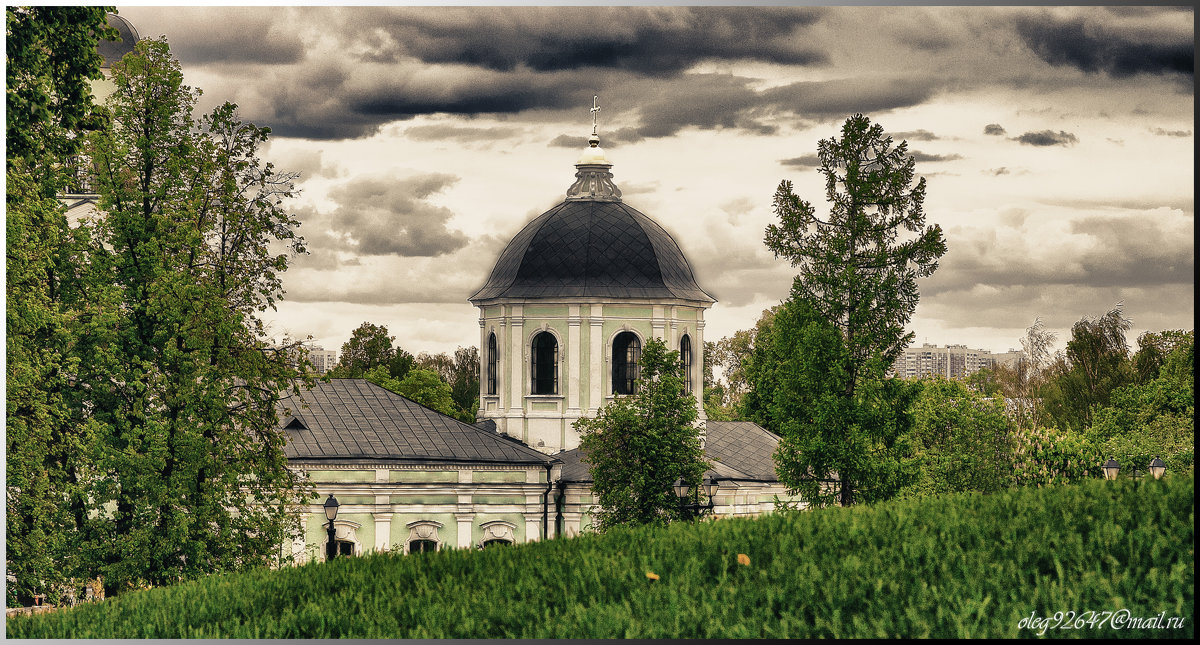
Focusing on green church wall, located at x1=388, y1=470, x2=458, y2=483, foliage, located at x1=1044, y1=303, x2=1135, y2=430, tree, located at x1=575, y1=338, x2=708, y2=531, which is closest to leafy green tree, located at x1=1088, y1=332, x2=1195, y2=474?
foliage, located at x1=1044, y1=303, x2=1135, y2=430

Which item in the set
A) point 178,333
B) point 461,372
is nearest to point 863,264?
point 178,333

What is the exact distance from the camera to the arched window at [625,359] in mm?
36344

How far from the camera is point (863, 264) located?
22.8 metres

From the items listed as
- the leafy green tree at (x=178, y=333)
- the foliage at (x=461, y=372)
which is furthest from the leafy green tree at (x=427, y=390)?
the leafy green tree at (x=178, y=333)

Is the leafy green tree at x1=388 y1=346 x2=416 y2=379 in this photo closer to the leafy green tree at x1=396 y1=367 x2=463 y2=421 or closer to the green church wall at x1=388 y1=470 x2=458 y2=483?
the leafy green tree at x1=396 y1=367 x2=463 y2=421

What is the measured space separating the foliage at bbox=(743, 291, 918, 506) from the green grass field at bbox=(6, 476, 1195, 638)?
549 cm

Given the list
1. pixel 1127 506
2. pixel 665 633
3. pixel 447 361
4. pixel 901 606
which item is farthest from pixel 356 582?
pixel 447 361

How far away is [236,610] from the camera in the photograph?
14898mm

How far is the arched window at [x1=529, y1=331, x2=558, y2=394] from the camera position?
3659cm

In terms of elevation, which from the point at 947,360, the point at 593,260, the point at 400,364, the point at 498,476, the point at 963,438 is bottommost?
the point at 498,476

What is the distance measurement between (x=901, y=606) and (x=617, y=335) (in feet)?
79.4

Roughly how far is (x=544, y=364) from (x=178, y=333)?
59.5 feet

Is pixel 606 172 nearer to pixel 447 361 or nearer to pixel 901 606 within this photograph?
pixel 901 606

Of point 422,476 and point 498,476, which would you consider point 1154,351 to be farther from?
point 422,476
